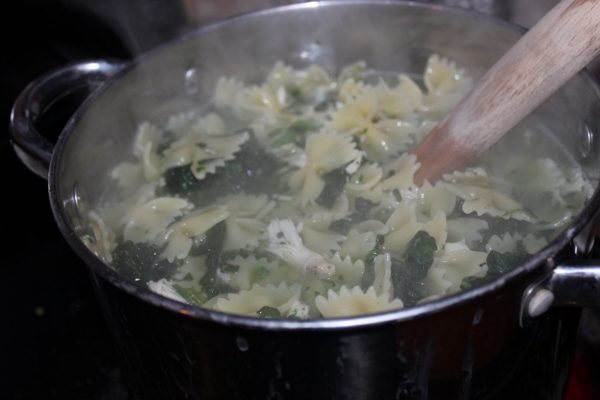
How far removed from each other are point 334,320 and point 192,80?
192 centimetres

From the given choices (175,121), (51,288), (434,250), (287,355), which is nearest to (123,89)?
(175,121)

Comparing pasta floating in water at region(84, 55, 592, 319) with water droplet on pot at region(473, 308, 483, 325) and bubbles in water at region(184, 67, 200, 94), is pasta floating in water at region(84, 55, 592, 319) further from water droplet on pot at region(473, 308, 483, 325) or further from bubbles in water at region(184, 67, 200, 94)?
water droplet on pot at region(473, 308, 483, 325)

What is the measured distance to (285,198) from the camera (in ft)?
8.69

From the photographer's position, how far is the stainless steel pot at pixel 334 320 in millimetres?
1562

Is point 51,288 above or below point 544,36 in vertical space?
below

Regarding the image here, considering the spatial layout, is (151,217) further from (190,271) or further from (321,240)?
(321,240)

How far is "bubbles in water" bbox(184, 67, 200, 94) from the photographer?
3072mm

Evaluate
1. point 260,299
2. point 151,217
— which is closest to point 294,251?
point 260,299

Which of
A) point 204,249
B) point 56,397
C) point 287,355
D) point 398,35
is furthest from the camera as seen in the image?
point 398,35

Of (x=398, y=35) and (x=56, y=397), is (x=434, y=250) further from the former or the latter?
(x=56, y=397)

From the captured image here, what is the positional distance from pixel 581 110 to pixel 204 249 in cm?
141

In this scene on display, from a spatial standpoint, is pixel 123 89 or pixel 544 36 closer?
pixel 544 36

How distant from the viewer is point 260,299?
2074 millimetres

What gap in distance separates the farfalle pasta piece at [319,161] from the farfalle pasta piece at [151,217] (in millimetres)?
444
